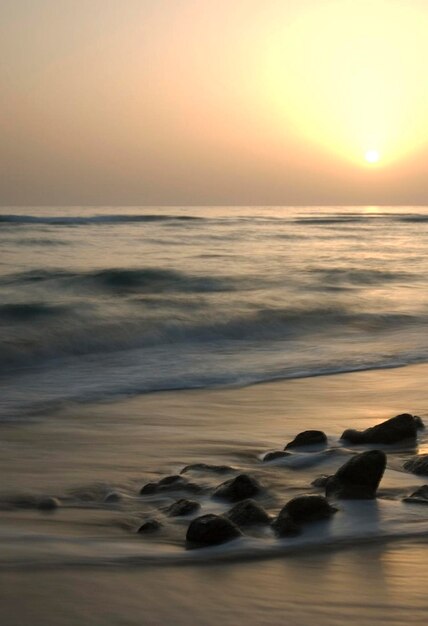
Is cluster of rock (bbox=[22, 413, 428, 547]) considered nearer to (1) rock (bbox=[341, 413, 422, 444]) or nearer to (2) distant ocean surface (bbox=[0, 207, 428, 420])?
(1) rock (bbox=[341, 413, 422, 444])

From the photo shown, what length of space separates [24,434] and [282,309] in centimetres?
891

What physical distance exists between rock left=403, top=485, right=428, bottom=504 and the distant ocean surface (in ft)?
12.2

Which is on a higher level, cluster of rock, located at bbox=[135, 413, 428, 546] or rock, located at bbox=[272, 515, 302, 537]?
cluster of rock, located at bbox=[135, 413, 428, 546]

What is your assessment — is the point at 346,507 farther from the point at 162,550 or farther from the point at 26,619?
the point at 26,619

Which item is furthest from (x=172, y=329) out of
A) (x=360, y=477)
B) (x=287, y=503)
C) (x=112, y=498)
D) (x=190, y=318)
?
(x=287, y=503)

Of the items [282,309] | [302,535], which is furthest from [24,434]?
[282,309]

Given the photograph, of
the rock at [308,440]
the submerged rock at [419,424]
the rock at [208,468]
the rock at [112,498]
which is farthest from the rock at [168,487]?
the submerged rock at [419,424]

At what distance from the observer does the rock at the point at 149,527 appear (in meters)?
4.16

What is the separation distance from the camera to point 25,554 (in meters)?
3.73

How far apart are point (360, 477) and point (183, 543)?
3.57 feet

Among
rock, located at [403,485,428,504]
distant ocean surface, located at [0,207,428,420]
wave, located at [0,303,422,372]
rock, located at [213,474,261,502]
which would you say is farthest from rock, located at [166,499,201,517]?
wave, located at [0,303,422,372]

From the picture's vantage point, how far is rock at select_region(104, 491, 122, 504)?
186 inches

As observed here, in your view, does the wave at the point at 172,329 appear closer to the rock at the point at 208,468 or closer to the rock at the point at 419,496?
the rock at the point at 208,468

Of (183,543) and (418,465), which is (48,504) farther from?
(418,465)
